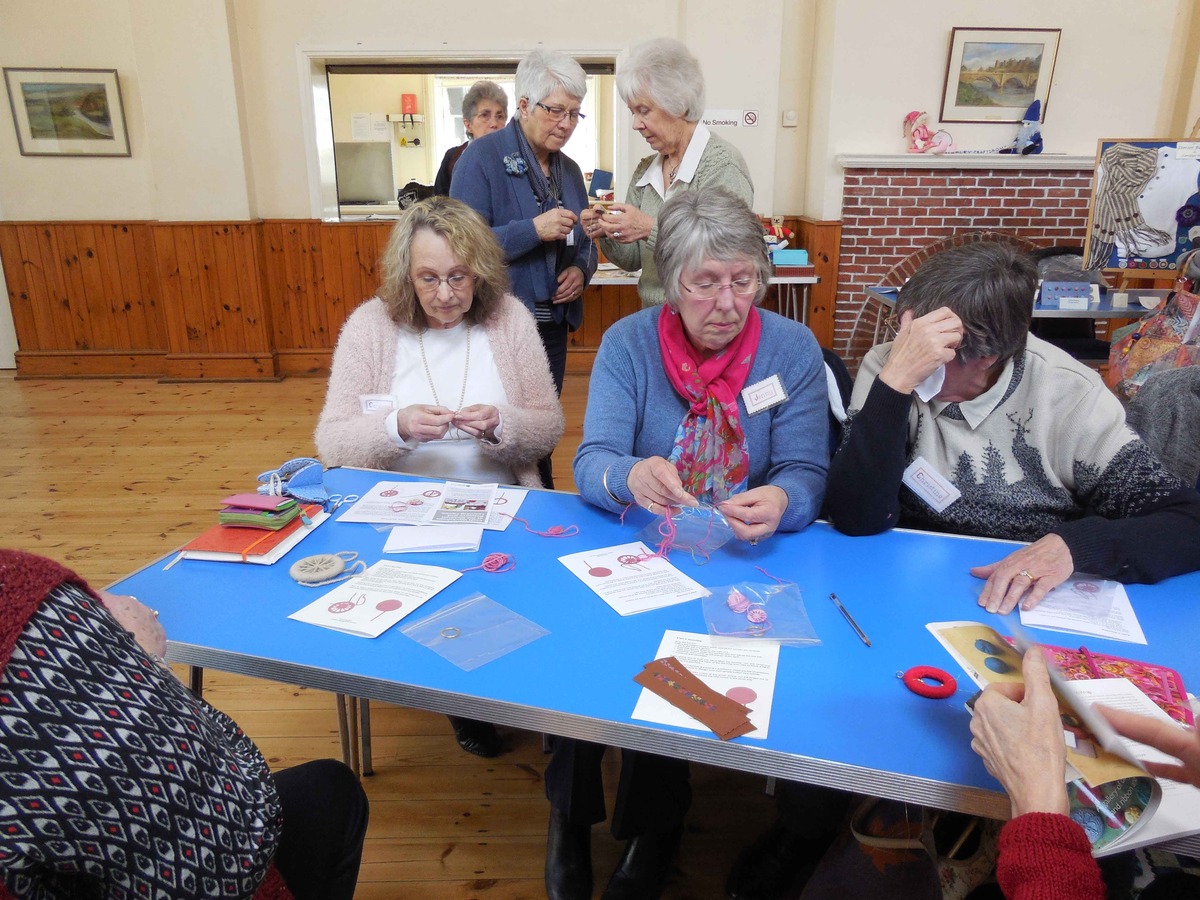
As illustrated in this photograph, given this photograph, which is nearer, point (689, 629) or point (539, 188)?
point (689, 629)

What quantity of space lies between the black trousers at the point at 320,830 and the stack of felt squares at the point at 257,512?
51cm

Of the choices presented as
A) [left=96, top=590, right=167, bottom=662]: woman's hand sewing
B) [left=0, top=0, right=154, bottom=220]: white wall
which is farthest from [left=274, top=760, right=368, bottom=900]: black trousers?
[left=0, top=0, right=154, bottom=220]: white wall

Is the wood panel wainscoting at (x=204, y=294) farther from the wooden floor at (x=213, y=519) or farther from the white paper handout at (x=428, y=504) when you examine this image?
the white paper handout at (x=428, y=504)

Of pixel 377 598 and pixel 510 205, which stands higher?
pixel 510 205

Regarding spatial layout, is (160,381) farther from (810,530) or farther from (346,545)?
(810,530)

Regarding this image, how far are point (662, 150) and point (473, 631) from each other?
2.06 m

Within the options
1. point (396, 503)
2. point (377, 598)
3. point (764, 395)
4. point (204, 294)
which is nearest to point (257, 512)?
point (396, 503)

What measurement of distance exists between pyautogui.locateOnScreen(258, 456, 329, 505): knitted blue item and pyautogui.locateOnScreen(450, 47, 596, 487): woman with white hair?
36.3 inches

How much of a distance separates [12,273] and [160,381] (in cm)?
133

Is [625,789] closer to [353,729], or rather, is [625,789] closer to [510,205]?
[353,729]

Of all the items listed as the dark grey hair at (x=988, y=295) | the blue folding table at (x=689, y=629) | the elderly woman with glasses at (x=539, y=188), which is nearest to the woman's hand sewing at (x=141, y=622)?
the blue folding table at (x=689, y=629)

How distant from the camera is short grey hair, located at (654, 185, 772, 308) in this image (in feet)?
5.53

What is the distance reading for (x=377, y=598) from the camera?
1.40 metres

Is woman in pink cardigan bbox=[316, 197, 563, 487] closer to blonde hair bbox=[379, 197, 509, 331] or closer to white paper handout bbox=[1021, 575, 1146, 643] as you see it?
blonde hair bbox=[379, 197, 509, 331]
